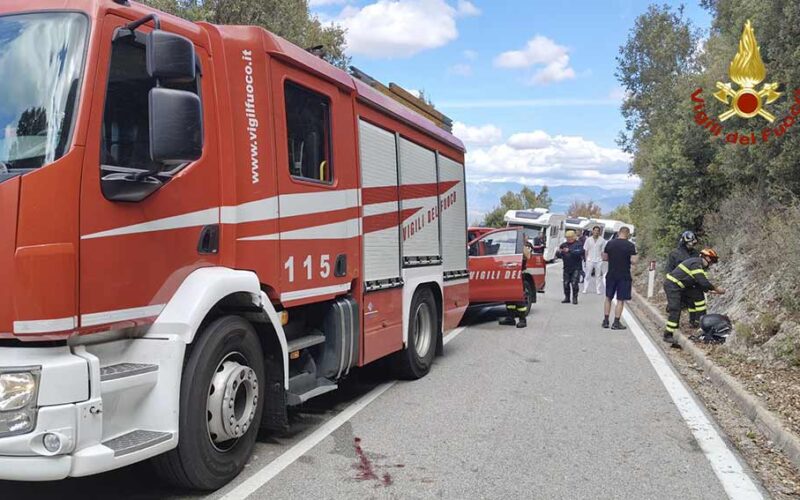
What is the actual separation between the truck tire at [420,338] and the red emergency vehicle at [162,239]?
1.66 metres

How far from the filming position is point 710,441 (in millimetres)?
5609

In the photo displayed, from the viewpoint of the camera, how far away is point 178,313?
12.8 feet

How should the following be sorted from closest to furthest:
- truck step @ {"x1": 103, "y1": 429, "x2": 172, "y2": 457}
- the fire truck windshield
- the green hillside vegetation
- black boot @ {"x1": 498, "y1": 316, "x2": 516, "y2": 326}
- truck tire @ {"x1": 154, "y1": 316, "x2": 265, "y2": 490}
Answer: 1. the fire truck windshield
2. truck step @ {"x1": 103, "y1": 429, "x2": 172, "y2": 457}
3. truck tire @ {"x1": 154, "y1": 316, "x2": 265, "y2": 490}
4. the green hillside vegetation
5. black boot @ {"x1": 498, "y1": 316, "x2": 516, "y2": 326}

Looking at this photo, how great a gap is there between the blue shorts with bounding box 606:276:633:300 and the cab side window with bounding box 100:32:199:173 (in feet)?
31.1

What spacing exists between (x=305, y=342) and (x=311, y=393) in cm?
40

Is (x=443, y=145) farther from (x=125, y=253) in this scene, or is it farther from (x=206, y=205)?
(x=125, y=253)

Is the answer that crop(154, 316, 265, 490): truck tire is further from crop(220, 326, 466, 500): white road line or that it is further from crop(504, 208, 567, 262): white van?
crop(504, 208, 567, 262): white van

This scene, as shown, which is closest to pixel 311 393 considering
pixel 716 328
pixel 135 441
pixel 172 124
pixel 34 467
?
pixel 135 441

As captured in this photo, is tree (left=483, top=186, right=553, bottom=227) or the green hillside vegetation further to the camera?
tree (left=483, top=186, right=553, bottom=227)

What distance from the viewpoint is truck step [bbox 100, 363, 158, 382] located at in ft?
11.5

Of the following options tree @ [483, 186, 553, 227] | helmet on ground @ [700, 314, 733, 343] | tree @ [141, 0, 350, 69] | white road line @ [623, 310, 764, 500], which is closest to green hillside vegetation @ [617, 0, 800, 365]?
helmet on ground @ [700, 314, 733, 343]

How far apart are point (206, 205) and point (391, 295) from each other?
296 cm

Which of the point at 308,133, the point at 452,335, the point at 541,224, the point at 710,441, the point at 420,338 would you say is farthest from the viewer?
the point at 541,224

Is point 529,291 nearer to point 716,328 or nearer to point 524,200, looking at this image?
point 716,328
